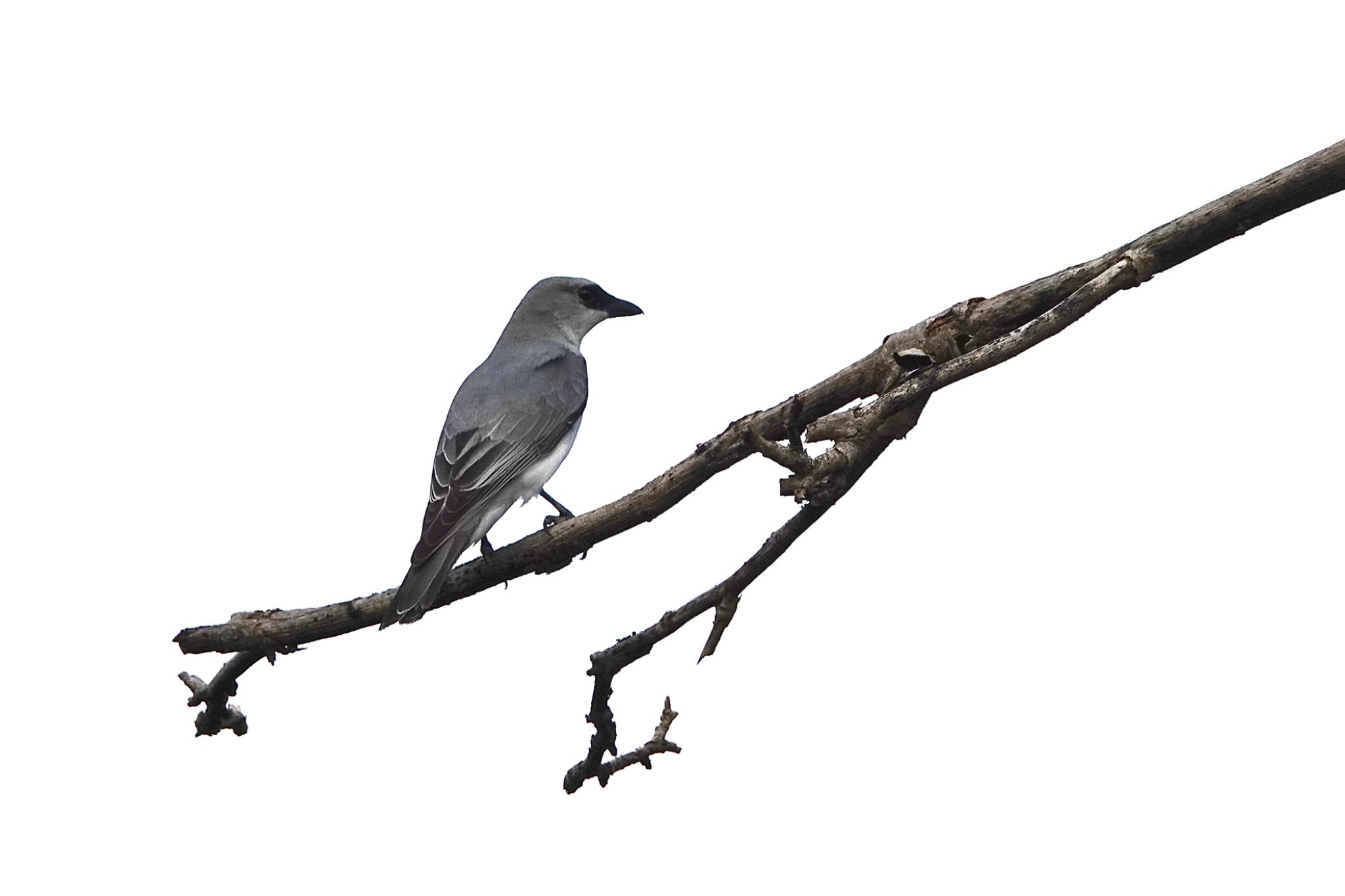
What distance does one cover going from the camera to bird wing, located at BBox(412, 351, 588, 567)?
651cm

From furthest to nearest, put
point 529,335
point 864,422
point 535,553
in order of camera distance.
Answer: point 529,335 < point 535,553 < point 864,422

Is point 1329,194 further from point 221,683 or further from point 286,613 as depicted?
point 221,683

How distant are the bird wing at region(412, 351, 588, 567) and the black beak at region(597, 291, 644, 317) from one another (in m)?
0.61

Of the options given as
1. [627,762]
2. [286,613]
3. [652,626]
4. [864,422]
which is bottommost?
[627,762]

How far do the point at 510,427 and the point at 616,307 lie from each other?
167 cm

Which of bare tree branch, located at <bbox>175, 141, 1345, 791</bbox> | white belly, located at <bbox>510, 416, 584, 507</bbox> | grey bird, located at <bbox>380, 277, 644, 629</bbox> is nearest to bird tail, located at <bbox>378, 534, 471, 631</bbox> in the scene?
grey bird, located at <bbox>380, 277, 644, 629</bbox>

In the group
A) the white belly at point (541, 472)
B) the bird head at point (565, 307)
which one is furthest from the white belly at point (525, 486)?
the bird head at point (565, 307)

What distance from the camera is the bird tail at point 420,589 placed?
19.7ft

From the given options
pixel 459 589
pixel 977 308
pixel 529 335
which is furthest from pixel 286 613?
pixel 977 308

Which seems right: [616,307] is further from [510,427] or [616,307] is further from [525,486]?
[525,486]

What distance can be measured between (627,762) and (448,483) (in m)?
1.91

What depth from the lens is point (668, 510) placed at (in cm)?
566

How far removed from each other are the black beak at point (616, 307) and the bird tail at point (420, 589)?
2739mm

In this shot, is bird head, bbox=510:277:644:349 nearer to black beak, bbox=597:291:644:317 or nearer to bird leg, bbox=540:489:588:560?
black beak, bbox=597:291:644:317
